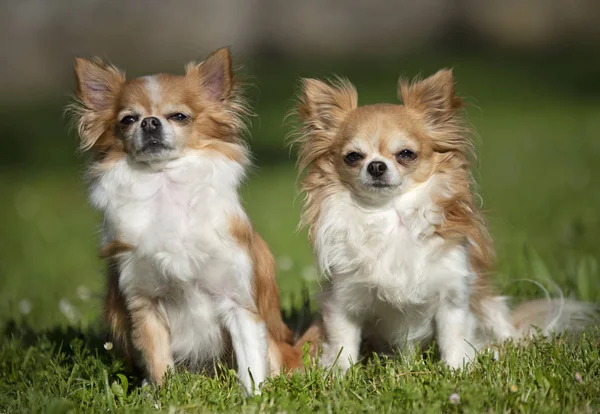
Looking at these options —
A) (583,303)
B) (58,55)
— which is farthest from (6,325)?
(58,55)

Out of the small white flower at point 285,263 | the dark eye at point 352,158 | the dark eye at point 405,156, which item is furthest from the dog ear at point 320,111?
the small white flower at point 285,263

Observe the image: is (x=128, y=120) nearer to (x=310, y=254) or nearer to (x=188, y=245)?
(x=188, y=245)

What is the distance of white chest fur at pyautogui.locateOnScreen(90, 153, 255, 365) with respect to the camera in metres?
4.09

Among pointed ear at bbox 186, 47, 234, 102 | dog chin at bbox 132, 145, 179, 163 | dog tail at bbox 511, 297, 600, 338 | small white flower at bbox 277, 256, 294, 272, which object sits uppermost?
pointed ear at bbox 186, 47, 234, 102

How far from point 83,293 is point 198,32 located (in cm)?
1334

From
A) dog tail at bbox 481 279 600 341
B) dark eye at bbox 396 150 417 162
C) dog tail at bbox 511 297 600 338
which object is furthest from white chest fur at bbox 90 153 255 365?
dog tail at bbox 511 297 600 338

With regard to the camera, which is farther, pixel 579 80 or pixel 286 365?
pixel 579 80

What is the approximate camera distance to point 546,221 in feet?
26.2

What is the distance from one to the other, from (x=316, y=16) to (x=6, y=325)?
1502 cm

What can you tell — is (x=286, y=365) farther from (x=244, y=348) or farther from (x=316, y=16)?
(x=316, y=16)

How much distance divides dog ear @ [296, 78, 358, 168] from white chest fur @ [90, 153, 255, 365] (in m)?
0.56

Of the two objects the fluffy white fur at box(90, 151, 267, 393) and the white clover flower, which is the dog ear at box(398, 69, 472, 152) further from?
the white clover flower

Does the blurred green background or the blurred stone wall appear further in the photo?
the blurred stone wall

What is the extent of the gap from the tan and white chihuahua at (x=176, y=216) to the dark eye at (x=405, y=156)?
2.56 feet
